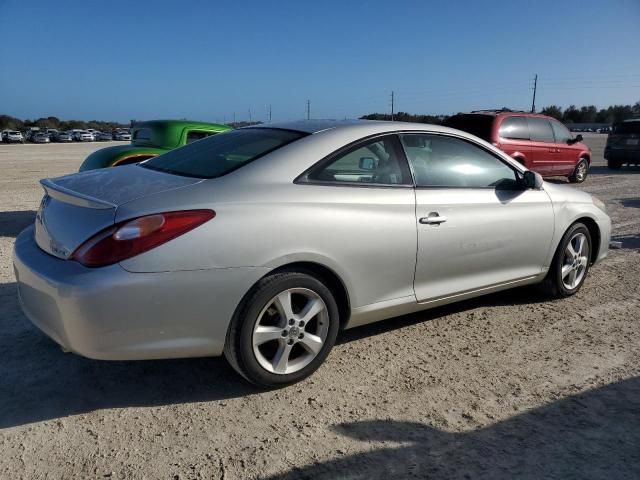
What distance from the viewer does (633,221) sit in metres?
8.24

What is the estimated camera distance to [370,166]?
3482mm

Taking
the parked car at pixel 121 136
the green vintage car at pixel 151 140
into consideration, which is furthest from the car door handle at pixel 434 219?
the parked car at pixel 121 136

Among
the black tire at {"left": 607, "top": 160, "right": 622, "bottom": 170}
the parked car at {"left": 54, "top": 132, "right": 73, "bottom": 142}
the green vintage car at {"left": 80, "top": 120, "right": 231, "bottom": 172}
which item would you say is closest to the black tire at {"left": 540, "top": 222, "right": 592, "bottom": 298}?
the green vintage car at {"left": 80, "top": 120, "right": 231, "bottom": 172}

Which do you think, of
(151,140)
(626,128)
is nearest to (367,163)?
(151,140)

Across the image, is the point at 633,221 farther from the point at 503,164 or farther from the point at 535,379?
the point at 535,379

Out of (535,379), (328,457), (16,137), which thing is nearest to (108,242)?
(328,457)

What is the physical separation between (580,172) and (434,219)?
1179 centimetres

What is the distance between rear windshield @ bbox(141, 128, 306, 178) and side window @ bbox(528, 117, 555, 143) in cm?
982

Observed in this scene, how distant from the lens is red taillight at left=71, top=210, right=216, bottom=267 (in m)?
2.51

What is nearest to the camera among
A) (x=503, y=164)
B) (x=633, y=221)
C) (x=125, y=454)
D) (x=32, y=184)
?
(x=125, y=454)

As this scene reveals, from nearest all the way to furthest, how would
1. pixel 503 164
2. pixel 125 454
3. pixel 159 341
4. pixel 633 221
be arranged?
pixel 125 454 < pixel 159 341 < pixel 503 164 < pixel 633 221

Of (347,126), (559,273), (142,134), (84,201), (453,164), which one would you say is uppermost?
(347,126)

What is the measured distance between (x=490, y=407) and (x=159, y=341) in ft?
5.90

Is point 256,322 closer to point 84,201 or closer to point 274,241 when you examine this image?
point 274,241
